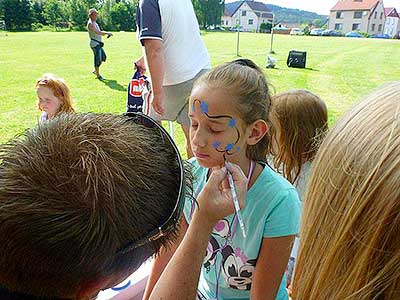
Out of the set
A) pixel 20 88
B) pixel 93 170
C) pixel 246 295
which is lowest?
pixel 20 88

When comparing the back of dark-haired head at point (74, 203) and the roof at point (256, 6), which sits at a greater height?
the roof at point (256, 6)

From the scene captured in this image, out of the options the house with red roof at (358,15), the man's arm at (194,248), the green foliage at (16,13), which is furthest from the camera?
the house with red roof at (358,15)

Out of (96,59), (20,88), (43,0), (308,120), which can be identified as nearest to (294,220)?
(308,120)

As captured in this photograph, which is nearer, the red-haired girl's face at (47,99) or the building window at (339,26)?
the red-haired girl's face at (47,99)

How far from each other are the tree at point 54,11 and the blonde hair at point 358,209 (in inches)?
1323

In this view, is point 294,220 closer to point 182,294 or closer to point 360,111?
point 182,294

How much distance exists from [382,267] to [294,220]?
0.64 metres

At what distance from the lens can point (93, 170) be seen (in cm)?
61

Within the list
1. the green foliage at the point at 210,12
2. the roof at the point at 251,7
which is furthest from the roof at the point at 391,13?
the green foliage at the point at 210,12

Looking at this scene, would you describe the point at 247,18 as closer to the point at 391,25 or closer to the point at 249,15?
the point at 249,15

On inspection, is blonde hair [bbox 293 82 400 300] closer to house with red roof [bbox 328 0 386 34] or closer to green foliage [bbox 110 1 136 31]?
green foliage [bbox 110 1 136 31]

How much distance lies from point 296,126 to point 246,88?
572 millimetres

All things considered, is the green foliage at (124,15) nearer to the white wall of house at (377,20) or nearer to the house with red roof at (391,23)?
the white wall of house at (377,20)

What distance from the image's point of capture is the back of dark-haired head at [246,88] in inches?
52.2
